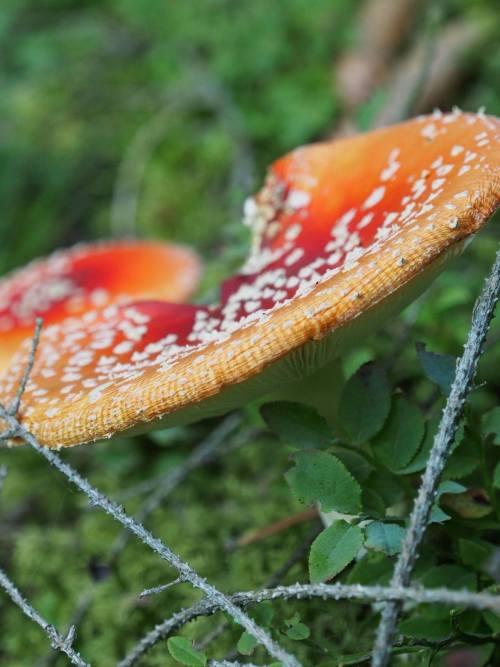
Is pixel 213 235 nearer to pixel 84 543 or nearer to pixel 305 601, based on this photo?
pixel 84 543

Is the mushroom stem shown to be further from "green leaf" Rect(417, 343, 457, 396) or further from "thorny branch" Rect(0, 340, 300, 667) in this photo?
"thorny branch" Rect(0, 340, 300, 667)

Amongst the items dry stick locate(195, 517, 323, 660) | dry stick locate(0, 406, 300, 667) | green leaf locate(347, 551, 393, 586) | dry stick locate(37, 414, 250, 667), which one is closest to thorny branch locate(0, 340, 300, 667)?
dry stick locate(0, 406, 300, 667)

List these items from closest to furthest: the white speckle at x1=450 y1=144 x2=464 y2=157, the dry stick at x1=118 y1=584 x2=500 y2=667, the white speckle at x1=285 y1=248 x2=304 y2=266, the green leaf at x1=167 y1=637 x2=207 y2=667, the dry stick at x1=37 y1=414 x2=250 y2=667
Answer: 1. the dry stick at x1=118 y1=584 x2=500 y2=667
2. the green leaf at x1=167 y1=637 x2=207 y2=667
3. the white speckle at x1=450 y1=144 x2=464 y2=157
4. the white speckle at x1=285 y1=248 x2=304 y2=266
5. the dry stick at x1=37 y1=414 x2=250 y2=667

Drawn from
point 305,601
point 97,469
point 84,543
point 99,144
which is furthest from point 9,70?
point 305,601

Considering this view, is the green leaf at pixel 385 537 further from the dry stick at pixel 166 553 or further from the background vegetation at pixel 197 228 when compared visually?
the dry stick at pixel 166 553

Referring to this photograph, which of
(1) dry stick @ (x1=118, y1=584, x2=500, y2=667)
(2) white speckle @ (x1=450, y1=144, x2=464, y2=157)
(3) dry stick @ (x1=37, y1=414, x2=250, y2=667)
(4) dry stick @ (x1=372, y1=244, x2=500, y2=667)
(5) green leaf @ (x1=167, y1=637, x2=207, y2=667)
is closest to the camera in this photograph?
(1) dry stick @ (x1=118, y1=584, x2=500, y2=667)

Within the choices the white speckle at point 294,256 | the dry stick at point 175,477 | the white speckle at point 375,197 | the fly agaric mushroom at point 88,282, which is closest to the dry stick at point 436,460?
the white speckle at point 375,197
